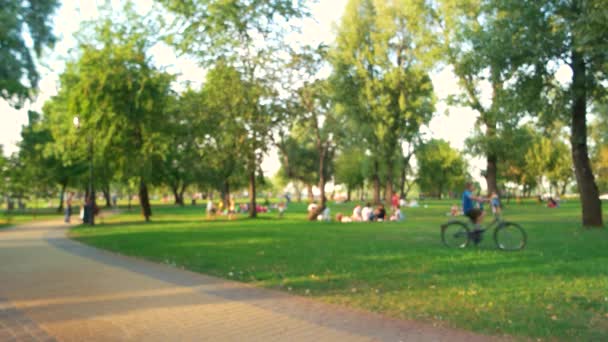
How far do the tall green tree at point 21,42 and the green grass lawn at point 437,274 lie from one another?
489cm

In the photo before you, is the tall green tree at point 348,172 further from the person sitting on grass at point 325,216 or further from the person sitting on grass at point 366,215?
the person sitting on grass at point 366,215

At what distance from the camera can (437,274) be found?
8766 mm

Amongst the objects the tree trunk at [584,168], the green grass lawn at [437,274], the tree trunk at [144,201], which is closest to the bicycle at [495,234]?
the green grass lawn at [437,274]

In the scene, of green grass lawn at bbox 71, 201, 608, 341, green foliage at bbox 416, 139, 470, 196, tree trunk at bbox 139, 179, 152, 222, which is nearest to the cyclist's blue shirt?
green grass lawn at bbox 71, 201, 608, 341

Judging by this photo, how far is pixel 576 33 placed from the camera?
50.5 ft

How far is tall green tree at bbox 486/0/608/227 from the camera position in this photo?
16.2 meters

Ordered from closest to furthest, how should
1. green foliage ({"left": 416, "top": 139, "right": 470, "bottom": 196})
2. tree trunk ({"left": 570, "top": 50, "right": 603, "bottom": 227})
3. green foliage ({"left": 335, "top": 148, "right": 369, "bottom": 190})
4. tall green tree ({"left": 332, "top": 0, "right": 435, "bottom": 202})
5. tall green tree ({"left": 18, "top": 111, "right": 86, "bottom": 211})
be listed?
tree trunk ({"left": 570, "top": 50, "right": 603, "bottom": 227}) < tall green tree ({"left": 332, "top": 0, "right": 435, "bottom": 202}) < tall green tree ({"left": 18, "top": 111, "right": 86, "bottom": 211}) < green foliage ({"left": 335, "top": 148, "right": 369, "bottom": 190}) < green foliage ({"left": 416, "top": 139, "right": 470, "bottom": 196})

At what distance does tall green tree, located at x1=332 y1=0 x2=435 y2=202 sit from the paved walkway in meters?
30.9

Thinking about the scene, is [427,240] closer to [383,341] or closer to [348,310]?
[348,310]

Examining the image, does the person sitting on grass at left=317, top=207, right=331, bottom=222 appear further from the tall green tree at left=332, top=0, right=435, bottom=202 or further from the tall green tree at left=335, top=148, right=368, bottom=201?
the tall green tree at left=335, top=148, right=368, bottom=201

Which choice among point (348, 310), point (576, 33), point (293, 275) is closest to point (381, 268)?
point (293, 275)

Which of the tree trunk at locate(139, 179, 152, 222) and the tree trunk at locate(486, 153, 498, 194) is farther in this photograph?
the tree trunk at locate(486, 153, 498, 194)

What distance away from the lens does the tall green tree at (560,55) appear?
53.0 feet

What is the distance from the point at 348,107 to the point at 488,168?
37.6ft
